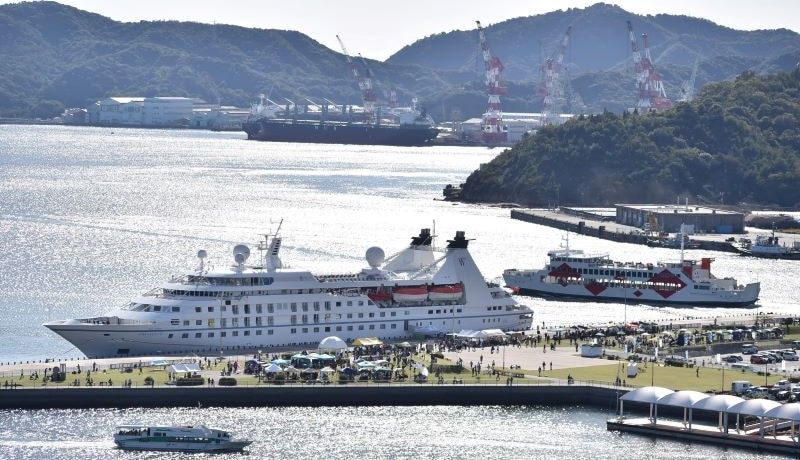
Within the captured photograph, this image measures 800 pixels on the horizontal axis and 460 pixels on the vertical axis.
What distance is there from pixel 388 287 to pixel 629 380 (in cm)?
1378

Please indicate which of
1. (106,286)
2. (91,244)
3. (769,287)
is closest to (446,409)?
(106,286)

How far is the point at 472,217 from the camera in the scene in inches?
5758

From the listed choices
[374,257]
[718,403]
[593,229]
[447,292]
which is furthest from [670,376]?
[593,229]

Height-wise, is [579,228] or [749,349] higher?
[579,228]

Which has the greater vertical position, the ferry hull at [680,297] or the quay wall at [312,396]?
the ferry hull at [680,297]

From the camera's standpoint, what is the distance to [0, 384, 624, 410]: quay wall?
61.9m

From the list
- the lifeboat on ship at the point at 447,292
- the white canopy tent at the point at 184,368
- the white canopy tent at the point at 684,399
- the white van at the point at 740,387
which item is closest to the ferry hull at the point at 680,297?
the lifeboat on ship at the point at 447,292

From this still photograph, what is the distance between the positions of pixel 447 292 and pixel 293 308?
7757 millimetres

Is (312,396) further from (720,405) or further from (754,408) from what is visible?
(754,408)

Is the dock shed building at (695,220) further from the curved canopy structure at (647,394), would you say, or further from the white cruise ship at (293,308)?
the curved canopy structure at (647,394)

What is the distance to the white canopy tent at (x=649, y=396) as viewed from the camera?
2397 inches

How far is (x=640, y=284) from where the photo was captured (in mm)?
97188

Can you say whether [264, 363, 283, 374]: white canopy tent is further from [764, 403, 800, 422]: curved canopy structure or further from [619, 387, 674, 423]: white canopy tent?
[764, 403, 800, 422]: curved canopy structure

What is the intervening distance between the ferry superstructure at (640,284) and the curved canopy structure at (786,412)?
3818 cm
